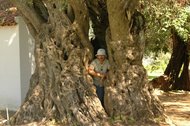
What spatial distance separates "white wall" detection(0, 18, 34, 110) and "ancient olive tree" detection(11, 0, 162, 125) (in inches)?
116

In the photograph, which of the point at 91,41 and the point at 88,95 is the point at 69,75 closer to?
the point at 88,95

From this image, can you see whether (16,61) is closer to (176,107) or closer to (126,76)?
(126,76)

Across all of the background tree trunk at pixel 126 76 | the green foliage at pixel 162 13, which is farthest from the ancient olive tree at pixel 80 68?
the green foliage at pixel 162 13

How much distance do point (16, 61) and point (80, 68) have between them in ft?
13.6

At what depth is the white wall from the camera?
15.5 metres

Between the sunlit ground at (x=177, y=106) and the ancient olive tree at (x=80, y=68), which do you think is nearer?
the ancient olive tree at (x=80, y=68)

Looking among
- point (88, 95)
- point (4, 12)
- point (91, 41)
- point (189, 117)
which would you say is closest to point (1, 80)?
point (4, 12)

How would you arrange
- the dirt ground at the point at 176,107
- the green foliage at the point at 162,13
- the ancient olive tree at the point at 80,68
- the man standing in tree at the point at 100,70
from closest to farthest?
the ancient olive tree at the point at 80,68
the man standing in tree at the point at 100,70
the dirt ground at the point at 176,107
the green foliage at the point at 162,13

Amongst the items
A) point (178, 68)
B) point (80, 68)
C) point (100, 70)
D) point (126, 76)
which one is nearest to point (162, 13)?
point (126, 76)

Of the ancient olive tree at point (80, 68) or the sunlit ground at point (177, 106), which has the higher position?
the ancient olive tree at point (80, 68)

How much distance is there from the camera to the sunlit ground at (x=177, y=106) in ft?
44.6

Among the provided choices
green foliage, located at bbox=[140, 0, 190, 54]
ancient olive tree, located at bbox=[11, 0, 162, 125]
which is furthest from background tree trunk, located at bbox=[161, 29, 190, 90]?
ancient olive tree, located at bbox=[11, 0, 162, 125]

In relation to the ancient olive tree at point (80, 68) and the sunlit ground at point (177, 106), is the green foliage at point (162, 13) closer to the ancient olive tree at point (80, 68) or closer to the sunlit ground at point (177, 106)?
the ancient olive tree at point (80, 68)

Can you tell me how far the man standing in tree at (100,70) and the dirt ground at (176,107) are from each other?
1.85 meters
